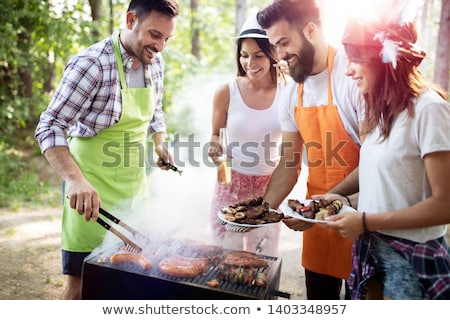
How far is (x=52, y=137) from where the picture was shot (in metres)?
2.16

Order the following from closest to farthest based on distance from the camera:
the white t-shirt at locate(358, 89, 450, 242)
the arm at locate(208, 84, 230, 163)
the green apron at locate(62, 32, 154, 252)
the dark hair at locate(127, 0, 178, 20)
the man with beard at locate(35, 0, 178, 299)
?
the white t-shirt at locate(358, 89, 450, 242), the man with beard at locate(35, 0, 178, 299), the dark hair at locate(127, 0, 178, 20), the green apron at locate(62, 32, 154, 252), the arm at locate(208, 84, 230, 163)

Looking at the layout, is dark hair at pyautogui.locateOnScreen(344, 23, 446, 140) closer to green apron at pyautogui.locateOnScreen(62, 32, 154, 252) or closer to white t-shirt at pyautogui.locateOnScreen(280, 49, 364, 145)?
white t-shirt at pyautogui.locateOnScreen(280, 49, 364, 145)

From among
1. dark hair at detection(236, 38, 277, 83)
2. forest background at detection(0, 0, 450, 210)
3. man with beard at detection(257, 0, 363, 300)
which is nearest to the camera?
man with beard at detection(257, 0, 363, 300)

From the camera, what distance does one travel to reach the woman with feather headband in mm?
1451

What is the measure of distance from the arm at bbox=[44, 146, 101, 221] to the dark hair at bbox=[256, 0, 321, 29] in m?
1.33

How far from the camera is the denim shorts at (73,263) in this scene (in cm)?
239

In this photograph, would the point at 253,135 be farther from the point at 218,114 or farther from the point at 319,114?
the point at 319,114

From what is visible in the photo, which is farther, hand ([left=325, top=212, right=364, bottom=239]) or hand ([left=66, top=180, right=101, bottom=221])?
hand ([left=66, top=180, right=101, bottom=221])

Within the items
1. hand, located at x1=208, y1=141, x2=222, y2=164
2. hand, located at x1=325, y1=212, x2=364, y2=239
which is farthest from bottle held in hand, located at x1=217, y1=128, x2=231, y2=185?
hand, located at x1=325, y1=212, x2=364, y2=239

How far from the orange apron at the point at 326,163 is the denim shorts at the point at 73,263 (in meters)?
1.34

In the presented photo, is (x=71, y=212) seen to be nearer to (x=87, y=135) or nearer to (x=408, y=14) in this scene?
(x=87, y=135)

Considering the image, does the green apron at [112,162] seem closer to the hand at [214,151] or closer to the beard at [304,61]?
the hand at [214,151]

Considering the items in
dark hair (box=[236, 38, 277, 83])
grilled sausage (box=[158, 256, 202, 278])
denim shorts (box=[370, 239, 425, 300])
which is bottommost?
grilled sausage (box=[158, 256, 202, 278])

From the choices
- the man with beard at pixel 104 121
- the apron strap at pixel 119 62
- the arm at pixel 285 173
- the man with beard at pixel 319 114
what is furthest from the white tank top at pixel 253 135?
the apron strap at pixel 119 62
